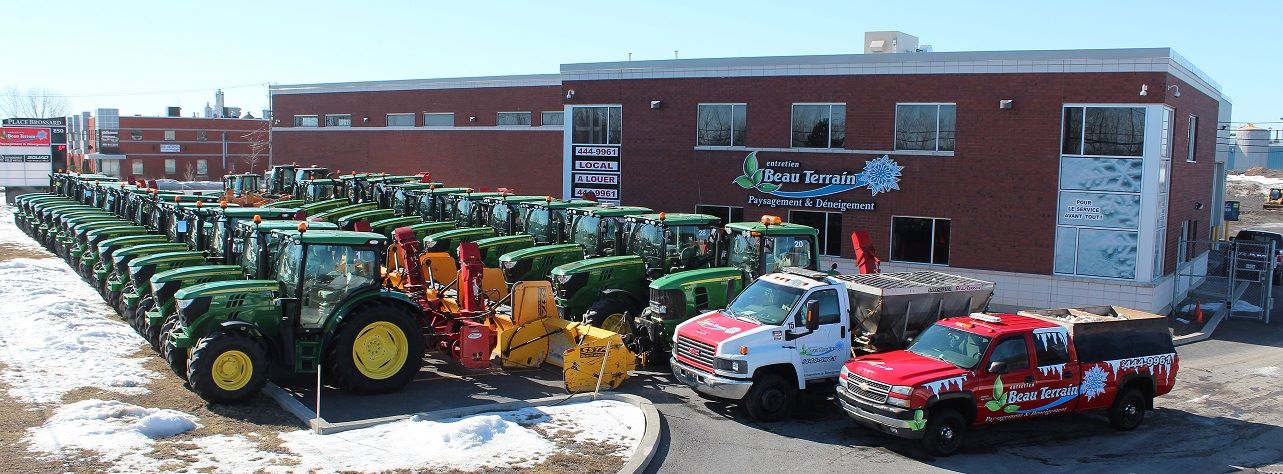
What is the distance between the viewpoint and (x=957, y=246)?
80.8 feet

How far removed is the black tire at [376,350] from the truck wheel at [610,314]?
342 centimetres

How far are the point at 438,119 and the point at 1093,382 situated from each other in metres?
35.5

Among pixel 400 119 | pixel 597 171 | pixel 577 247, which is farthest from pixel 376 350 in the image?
pixel 400 119

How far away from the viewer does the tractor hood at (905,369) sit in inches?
460

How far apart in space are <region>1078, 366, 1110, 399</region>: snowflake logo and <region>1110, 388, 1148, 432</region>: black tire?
0.40 metres

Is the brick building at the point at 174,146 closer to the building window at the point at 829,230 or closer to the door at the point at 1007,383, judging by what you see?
the building window at the point at 829,230

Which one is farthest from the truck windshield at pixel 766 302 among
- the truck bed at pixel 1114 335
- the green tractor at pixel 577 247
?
the green tractor at pixel 577 247

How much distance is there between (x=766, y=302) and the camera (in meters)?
13.9

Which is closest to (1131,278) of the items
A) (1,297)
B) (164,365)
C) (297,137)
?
(164,365)

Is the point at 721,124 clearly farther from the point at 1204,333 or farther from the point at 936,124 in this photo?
the point at 1204,333

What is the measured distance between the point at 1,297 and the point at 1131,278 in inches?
940

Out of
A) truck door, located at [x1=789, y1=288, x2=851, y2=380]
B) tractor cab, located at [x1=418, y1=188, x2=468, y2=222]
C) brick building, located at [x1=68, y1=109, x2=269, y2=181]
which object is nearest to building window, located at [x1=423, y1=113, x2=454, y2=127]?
tractor cab, located at [x1=418, y1=188, x2=468, y2=222]

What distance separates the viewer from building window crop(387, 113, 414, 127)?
1773 inches

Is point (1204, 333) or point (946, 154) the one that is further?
point (946, 154)
